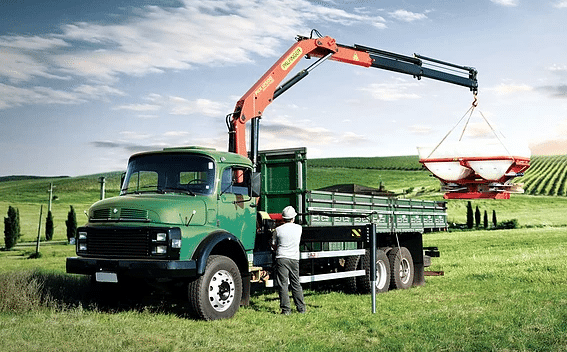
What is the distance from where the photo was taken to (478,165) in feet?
47.6

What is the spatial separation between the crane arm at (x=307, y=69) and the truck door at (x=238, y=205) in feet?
7.04

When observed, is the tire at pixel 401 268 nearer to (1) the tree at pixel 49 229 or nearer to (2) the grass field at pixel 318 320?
(2) the grass field at pixel 318 320

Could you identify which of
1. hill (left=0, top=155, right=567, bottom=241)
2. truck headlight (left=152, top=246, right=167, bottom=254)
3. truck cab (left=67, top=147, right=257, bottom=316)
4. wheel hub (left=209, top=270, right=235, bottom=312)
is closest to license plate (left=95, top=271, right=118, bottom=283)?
truck cab (left=67, top=147, right=257, bottom=316)

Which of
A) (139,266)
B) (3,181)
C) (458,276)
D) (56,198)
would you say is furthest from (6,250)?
(3,181)

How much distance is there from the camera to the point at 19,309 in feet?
36.1

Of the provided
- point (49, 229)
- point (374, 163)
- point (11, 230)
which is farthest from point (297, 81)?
point (374, 163)

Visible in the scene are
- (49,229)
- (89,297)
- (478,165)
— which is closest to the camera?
(89,297)

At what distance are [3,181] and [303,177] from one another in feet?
420

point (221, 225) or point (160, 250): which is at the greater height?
point (221, 225)

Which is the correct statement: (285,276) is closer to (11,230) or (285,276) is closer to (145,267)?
(145,267)

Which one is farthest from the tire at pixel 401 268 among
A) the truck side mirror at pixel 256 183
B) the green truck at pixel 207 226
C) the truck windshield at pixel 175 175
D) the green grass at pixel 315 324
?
the truck windshield at pixel 175 175

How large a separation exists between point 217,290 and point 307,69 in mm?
7347

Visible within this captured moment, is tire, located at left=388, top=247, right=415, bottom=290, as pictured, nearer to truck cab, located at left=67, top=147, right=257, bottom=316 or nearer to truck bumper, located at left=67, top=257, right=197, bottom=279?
truck cab, located at left=67, top=147, right=257, bottom=316

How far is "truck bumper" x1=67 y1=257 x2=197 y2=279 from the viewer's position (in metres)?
9.65
